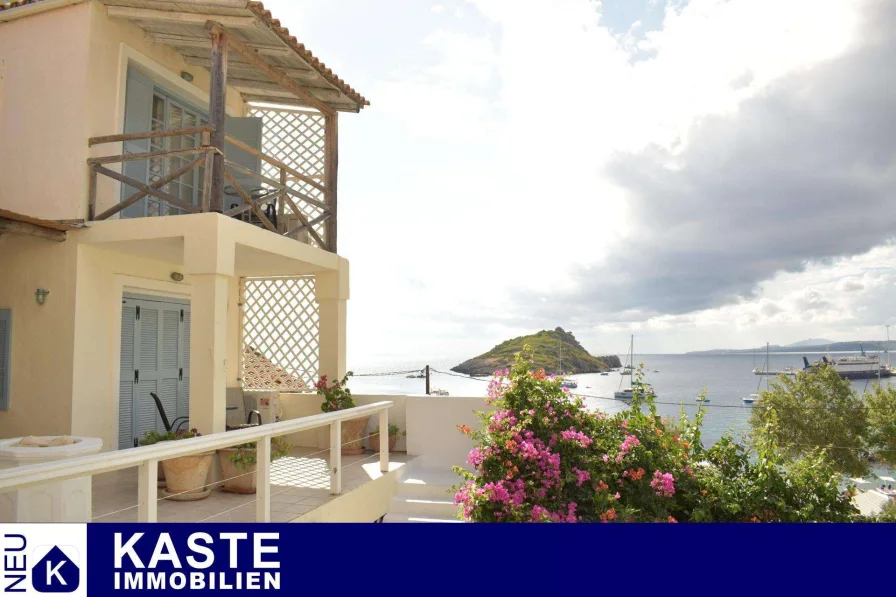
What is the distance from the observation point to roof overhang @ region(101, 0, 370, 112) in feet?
20.5

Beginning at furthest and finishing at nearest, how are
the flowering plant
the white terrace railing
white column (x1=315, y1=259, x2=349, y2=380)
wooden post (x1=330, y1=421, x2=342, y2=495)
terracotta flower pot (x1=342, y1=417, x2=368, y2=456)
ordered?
white column (x1=315, y1=259, x2=349, y2=380) → the flowering plant → terracotta flower pot (x1=342, y1=417, x2=368, y2=456) → wooden post (x1=330, y1=421, x2=342, y2=495) → the white terrace railing

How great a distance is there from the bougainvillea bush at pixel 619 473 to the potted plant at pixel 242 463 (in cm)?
189

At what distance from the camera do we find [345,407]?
26.1 ft

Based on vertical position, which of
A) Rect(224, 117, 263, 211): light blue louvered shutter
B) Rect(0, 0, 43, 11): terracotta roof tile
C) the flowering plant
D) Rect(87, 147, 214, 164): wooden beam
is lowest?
the flowering plant

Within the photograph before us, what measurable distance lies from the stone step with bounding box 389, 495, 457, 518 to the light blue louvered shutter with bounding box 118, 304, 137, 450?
3302mm

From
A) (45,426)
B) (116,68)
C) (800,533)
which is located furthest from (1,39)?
(800,533)

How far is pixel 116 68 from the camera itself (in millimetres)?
→ 7016

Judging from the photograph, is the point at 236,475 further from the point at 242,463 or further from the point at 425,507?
the point at 425,507

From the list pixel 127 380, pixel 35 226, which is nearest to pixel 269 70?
pixel 35 226

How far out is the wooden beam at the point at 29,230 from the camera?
5.86 m

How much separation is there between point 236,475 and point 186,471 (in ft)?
1.64

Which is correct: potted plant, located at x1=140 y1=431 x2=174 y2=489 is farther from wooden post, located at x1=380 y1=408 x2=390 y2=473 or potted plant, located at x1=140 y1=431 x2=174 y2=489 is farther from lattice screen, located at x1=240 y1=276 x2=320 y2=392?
lattice screen, located at x1=240 y1=276 x2=320 y2=392

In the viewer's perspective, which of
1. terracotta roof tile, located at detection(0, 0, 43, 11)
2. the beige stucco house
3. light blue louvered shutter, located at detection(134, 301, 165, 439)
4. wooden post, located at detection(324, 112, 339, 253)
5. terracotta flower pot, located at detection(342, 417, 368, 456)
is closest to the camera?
the beige stucco house

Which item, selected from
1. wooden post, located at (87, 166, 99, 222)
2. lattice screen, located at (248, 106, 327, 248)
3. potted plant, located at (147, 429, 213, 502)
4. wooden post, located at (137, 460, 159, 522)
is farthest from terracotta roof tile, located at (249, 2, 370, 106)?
wooden post, located at (137, 460, 159, 522)
